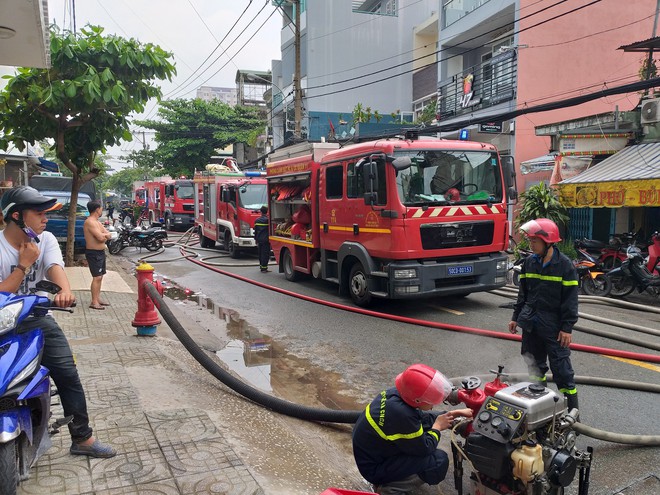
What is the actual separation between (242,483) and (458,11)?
20516 millimetres

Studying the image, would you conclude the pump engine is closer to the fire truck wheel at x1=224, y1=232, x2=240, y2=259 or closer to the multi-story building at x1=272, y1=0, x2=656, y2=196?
the multi-story building at x1=272, y1=0, x2=656, y2=196

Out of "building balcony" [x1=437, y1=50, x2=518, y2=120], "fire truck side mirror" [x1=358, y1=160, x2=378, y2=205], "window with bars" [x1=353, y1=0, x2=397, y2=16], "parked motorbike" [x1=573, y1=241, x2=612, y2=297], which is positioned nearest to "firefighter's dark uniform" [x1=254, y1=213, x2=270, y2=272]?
"fire truck side mirror" [x1=358, y1=160, x2=378, y2=205]

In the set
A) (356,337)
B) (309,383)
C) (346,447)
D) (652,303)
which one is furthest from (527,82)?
(346,447)

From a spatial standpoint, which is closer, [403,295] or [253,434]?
[253,434]

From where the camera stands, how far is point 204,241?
64.1 ft

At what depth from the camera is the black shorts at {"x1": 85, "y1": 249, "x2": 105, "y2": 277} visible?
7984 mm

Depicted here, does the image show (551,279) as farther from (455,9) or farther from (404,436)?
(455,9)

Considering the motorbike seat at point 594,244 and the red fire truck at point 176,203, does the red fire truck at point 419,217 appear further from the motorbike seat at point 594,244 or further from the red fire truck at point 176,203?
the red fire truck at point 176,203

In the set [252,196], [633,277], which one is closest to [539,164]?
[633,277]

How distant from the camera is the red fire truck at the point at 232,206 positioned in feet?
50.2

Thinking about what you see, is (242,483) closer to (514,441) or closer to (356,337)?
(514,441)

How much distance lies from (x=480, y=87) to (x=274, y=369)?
15.3 metres

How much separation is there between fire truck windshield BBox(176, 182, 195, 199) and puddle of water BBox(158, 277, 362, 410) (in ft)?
63.8

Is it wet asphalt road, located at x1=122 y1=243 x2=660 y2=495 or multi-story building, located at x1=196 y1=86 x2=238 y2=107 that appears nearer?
wet asphalt road, located at x1=122 y1=243 x2=660 y2=495
